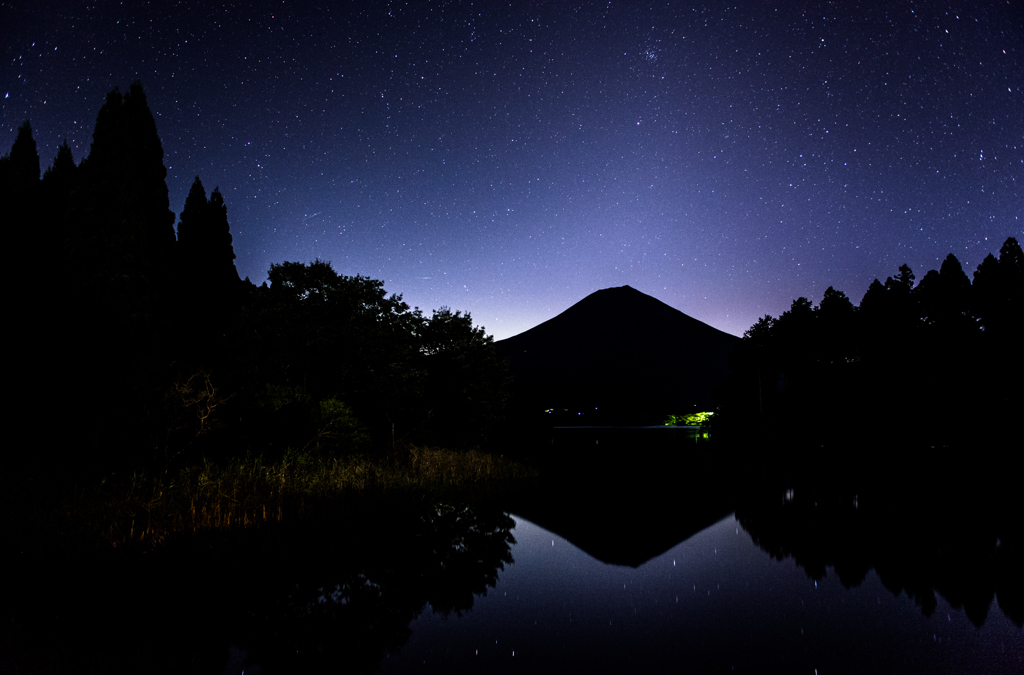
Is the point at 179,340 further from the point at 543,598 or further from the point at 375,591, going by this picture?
the point at 543,598

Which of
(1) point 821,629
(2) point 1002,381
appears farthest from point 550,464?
(2) point 1002,381

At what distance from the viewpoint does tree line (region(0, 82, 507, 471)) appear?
576 inches

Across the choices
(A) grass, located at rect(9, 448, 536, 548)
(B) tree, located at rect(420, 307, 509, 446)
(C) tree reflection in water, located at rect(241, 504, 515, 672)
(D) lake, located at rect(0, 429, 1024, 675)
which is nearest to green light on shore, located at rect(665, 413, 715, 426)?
(B) tree, located at rect(420, 307, 509, 446)

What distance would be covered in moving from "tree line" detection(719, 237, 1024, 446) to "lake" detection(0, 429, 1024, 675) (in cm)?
2393

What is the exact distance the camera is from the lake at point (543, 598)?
614 cm

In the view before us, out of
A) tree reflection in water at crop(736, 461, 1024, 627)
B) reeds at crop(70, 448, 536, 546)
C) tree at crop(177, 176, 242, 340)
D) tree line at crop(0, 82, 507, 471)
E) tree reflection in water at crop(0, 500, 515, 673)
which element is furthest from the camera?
tree at crop(177, 176, 242, 340)

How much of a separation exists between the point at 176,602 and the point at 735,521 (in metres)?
12.9

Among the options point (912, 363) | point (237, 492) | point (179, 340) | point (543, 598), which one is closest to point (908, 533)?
point (543, 598)

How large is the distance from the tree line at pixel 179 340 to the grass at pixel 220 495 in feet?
5.37

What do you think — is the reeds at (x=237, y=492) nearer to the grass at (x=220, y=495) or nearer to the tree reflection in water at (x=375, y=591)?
the grass at (x=220, y=495)

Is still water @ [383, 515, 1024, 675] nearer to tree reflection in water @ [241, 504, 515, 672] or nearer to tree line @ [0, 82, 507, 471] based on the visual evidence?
tree reflection in water @ [241, 504, 515, 672]

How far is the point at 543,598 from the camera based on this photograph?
8656 mm

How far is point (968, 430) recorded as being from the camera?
32250mm

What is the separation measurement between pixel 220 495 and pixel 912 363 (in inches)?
1792
